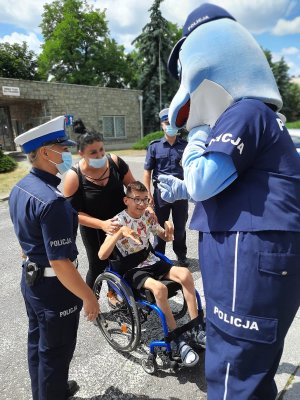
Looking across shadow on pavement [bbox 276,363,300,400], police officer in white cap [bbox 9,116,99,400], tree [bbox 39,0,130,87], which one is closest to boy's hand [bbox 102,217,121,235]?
police officer in white cap [bbox 9,116,99,400]

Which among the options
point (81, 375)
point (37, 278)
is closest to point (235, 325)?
point (37, 278)

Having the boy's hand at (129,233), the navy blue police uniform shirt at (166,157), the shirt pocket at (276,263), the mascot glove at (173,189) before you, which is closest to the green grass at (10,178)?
the navy blue police uniform shirt at (166,157)

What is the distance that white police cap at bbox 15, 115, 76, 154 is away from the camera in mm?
1697

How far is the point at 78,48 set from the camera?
95.6 ft

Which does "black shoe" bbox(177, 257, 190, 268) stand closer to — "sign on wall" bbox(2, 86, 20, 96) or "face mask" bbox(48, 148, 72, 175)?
"face mask" bbox(48, 148, 72, 175)

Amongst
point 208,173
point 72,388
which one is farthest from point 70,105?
point 208,173

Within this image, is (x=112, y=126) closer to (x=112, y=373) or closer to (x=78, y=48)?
(x=78, y=48)

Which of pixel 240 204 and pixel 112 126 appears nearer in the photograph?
pixel 240 204

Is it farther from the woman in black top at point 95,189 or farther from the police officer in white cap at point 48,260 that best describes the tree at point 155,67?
the police officer in white cap at point 48,260

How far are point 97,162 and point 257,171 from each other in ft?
5.69

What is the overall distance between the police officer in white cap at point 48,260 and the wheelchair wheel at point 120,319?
452mm

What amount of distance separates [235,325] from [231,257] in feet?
0.87

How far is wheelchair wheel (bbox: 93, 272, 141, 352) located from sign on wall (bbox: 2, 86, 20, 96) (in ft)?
50.4

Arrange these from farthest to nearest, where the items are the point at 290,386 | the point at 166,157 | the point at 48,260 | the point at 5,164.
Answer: the point at 5,164
the point at 166,157
the point at 290,386
the point at 48,260
